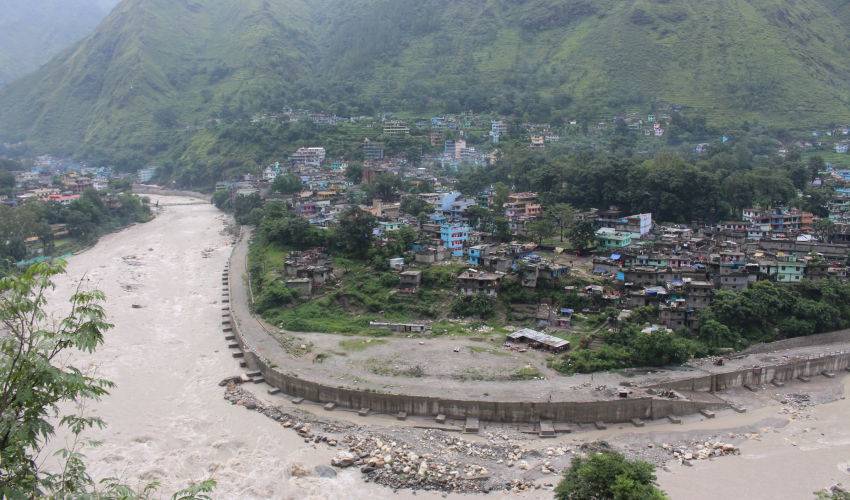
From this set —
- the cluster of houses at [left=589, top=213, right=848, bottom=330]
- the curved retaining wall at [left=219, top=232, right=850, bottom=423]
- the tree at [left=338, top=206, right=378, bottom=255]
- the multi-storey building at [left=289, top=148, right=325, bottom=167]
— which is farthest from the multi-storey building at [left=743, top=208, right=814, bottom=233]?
the multi-storey building at [left=289, top=148, right=325, bottom=167]

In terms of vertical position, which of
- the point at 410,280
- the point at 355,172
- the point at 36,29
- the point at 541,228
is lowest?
the point at 410,280

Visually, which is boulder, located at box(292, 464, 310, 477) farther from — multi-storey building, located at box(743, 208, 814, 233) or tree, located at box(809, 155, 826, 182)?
tree, located at box(809, 155, 826, 182)

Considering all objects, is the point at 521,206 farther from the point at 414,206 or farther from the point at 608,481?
the point at 608,481

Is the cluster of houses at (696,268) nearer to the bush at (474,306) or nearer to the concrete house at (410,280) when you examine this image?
the bush at (474,306)

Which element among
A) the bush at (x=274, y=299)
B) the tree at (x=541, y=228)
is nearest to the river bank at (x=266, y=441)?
the bush at (x=274, y=299)

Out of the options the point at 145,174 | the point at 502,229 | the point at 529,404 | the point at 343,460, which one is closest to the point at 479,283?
the point at 502,229
